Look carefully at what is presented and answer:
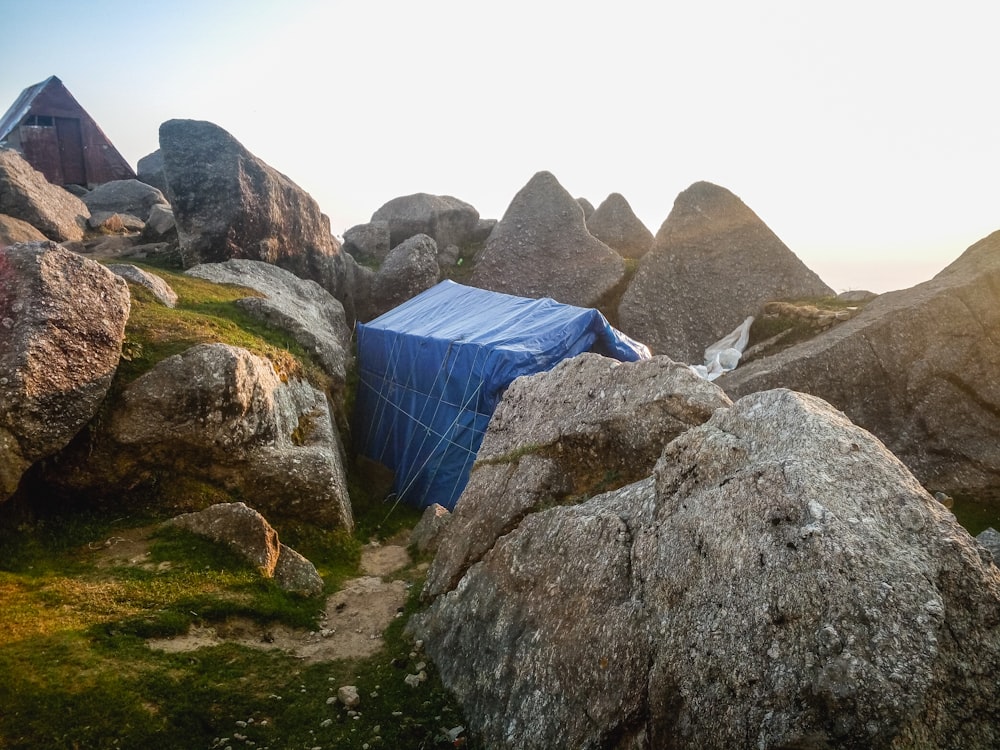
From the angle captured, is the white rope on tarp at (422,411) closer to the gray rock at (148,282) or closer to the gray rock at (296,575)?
the gray rock at (296,575)

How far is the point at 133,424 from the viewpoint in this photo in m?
10.7

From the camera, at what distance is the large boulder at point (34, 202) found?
2530 cm

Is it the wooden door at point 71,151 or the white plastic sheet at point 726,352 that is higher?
the wooden door at point 71,151

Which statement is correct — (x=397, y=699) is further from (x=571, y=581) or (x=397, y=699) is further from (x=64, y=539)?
(x=64, y=539)

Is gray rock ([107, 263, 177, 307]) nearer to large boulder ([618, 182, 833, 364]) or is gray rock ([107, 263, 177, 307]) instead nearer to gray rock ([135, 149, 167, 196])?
large boulder ([618, 182, 833, 364])

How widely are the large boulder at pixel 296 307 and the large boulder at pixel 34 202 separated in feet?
35.4

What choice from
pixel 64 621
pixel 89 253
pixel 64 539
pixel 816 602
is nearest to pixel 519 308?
pixel 64 539

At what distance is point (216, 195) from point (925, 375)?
2047cm

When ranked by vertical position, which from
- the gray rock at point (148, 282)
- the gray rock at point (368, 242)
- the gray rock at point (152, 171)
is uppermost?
the gray rock at point (152, 171)

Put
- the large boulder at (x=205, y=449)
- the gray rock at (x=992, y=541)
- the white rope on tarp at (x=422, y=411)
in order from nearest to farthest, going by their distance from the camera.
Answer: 1. the gray rock at (x=992, y=541)
2. the large boulder at (x=205, y=449)
3. the white rope on tarp at (x=422, y=411)

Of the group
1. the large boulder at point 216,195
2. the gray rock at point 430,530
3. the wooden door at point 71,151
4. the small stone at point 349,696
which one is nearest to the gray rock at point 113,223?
the large boulder at point 216,195

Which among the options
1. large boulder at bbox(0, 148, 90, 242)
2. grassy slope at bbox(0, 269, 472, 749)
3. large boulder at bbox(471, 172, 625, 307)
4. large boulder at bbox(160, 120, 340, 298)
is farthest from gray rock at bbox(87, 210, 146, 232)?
grassy slope at bbox(0, 269, 472, 749)

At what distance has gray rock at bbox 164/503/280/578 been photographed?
30.7 ft

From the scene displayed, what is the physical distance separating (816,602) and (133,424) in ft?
33.4
